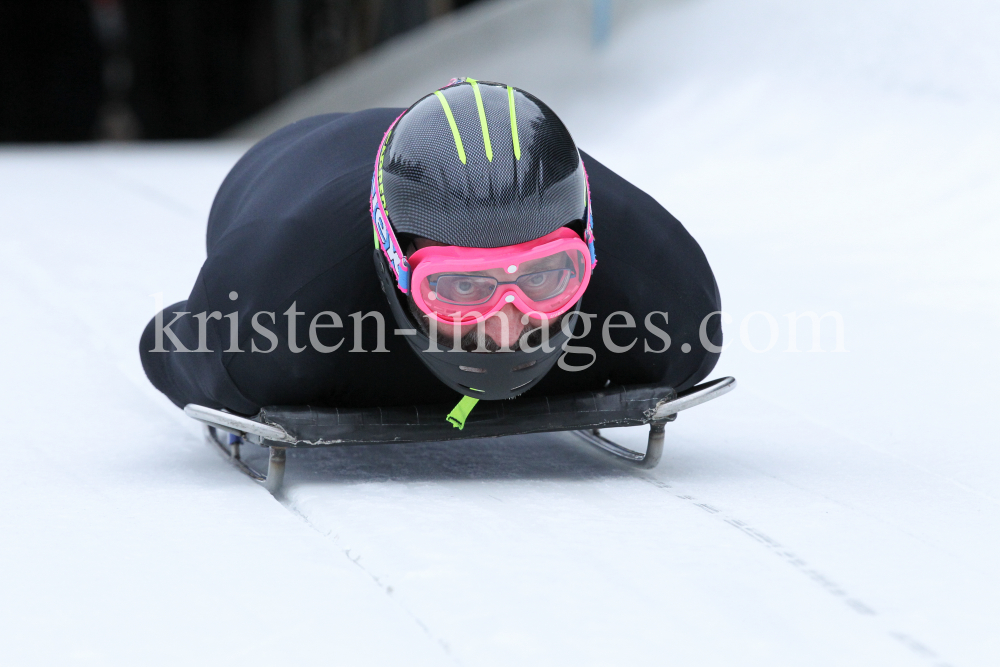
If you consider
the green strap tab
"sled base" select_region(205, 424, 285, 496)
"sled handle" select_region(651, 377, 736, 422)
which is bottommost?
"sled base" select_region(205, 424, 285, 496)

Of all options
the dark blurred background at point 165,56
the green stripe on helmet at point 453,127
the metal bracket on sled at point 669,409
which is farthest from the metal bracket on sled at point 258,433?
the dark blurred background at point 165,56

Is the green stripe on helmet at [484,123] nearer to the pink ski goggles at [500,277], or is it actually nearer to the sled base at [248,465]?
the pink ski goggles at [500,277]

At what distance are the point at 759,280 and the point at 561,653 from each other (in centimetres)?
328

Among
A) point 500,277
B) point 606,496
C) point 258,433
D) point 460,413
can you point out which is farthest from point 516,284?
point 258,433

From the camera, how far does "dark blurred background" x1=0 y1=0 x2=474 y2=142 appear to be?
731 inches

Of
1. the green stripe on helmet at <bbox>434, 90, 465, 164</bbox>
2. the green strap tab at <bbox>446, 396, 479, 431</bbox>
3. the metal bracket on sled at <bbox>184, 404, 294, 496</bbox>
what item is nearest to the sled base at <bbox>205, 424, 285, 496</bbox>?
the metal bracket on sled at <bbox>184, 404, 294, 496</bbox>

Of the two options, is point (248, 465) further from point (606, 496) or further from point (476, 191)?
point (476, 191)

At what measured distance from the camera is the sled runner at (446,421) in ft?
8.07

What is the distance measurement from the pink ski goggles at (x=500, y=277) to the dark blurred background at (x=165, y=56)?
49.6 feet

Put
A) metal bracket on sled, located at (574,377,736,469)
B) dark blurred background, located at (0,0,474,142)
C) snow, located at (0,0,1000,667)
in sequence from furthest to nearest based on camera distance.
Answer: dark blurred background, located at (0,0,474,142), metal bracket on sled, located at (574,377,736,469), snow, located at (0,0,1000,667)

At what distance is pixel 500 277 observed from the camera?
2.21 meters

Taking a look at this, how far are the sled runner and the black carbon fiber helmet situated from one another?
137 mm

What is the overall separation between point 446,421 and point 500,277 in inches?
18.3

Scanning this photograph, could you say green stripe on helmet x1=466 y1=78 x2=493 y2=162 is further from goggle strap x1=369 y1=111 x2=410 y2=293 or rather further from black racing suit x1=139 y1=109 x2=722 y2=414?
black racing suit x1=139 y1=109 x2=722 y2=414
